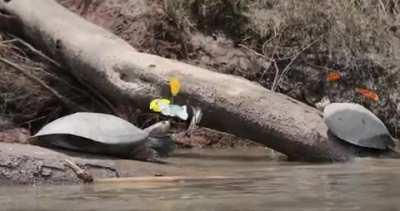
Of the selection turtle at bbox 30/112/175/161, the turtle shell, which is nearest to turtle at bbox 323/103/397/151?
turtle at bbox 30/112/175/161

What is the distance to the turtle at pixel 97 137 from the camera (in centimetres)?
488

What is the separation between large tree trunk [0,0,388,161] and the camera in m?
5.56

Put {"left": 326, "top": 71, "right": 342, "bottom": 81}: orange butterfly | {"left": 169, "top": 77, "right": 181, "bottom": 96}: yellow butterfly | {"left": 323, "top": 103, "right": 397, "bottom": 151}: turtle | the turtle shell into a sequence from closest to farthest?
the turtle shell → {"left": 323, "top": 103, "right": 397, "bottom": 151}: turtle → {"left": 169, "top": 77, "right": 181, "bottom": 96}: yellow butterfly → {"left": 326, "top": 71, "right": 342, "bottom": 81}: orange butterfly

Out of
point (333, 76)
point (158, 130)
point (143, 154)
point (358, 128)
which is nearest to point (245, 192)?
point (143, 154)

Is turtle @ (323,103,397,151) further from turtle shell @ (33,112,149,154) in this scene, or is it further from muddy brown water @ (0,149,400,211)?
turtle shell @ (33,112,149,154)

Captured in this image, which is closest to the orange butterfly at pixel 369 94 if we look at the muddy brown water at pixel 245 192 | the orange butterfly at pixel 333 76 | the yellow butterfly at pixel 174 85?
the orange butterfly at pixel 333 76

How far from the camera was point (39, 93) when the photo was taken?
6.80m

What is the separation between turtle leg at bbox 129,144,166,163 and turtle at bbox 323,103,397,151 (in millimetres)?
1335

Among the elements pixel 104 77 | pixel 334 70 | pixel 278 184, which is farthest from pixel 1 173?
pixel 334 70

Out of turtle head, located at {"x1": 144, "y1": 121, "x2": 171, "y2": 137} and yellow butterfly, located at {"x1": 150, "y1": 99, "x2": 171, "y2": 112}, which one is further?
yellow butterfly, located at {"x1": 150, "y1": 99, "x2": 171, "y2": 112}

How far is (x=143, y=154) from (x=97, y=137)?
0.53 metres

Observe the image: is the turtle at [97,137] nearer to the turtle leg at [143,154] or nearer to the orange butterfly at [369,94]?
the turtle leg at [143,154]

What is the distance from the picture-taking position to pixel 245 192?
3.75 meters

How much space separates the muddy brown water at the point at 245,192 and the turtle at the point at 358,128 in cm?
39
